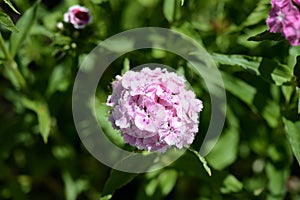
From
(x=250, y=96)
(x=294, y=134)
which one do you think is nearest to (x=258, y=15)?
(x=250, y=96)

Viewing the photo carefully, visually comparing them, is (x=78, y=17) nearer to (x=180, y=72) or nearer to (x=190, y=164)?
(x=180, y=72)

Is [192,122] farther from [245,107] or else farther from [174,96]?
[245,107]

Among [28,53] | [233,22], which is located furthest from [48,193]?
[233,22]

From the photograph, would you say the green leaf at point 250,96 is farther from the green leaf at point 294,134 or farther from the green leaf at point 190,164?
the green leaf at point 190,164

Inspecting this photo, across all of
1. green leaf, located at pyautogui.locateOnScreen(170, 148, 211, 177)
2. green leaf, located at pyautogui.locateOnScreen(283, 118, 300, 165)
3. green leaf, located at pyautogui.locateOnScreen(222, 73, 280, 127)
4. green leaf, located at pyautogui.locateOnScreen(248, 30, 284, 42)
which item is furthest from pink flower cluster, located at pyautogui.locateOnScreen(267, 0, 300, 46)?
green leaf, located at pyautogui.locateOnScreen(170, 148, 211, 177)

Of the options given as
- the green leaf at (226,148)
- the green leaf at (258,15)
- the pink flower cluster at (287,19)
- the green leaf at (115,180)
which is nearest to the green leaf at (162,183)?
the green leaf at (226,148)

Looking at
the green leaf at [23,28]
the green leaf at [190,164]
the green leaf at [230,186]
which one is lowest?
the green leaf at [230,186]

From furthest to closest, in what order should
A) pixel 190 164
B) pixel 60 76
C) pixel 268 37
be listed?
pixel 60 76
pixel 190 164
pixel 268 37

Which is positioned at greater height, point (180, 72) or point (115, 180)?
point (180, 72)
